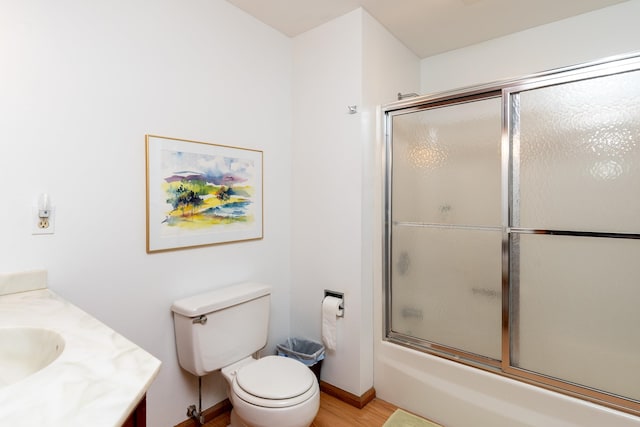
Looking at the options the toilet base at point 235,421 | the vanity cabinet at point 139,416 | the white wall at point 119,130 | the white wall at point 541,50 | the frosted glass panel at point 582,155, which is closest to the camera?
the vanity cabinet at point 139,416

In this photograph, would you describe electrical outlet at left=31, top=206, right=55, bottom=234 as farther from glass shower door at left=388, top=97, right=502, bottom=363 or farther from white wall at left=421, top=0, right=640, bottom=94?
white wall at left=421, top=0, right=640, bottom=94

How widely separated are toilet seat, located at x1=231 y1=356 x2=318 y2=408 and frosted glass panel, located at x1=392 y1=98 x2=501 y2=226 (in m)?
1.10

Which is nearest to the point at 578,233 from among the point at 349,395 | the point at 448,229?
the point at 448,229

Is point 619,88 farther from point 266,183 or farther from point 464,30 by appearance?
point 266,183

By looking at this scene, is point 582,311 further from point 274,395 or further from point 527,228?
point 274,395

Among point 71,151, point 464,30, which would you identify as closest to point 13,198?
point 71,151

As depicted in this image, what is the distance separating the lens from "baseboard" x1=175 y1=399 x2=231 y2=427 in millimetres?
1818

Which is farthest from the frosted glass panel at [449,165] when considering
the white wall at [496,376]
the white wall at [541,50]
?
the white wall at [496,376]

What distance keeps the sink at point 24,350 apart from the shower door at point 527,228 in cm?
172

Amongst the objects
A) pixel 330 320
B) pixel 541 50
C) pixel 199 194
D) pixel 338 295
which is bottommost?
pixel 330 320

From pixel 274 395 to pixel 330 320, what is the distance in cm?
68

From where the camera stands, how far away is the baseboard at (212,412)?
5.97 feet

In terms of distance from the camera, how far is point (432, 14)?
212 centimetres

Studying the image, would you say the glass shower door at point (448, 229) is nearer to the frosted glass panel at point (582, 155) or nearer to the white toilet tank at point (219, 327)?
the frosted glass panel at point (582, 155)
